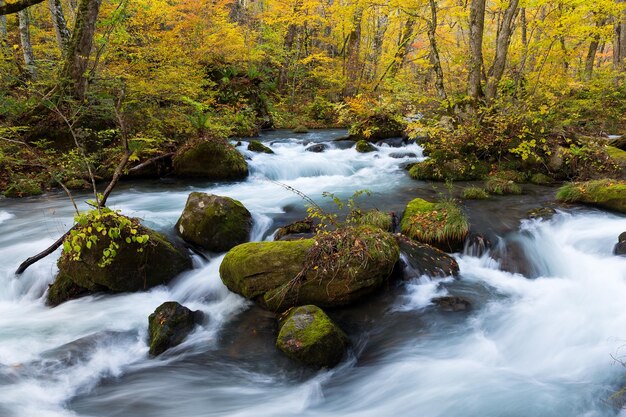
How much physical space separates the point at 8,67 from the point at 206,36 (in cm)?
917

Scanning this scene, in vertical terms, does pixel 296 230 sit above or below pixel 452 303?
above

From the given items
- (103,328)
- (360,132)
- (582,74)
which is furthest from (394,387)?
(582,74)

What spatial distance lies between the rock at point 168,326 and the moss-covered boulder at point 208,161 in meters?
6.58

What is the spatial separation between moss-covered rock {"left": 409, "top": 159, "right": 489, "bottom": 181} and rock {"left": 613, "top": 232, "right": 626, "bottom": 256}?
4.43 meters

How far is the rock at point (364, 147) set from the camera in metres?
13.7

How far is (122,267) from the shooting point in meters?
5.45

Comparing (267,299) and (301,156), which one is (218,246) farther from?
(301,156)

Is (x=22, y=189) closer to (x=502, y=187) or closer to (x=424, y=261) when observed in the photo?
(x=424, y=261)

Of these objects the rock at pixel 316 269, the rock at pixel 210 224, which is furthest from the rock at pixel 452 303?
the rock at pixel 210 224

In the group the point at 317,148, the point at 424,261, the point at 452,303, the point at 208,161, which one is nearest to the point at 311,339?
the point at 452,303

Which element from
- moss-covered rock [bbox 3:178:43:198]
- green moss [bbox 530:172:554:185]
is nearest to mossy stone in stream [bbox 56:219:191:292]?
moss-covered rock [bbox 3:178:43:198]

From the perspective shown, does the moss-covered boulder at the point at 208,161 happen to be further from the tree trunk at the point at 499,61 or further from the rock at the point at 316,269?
the tree trunk at the point at 499,61

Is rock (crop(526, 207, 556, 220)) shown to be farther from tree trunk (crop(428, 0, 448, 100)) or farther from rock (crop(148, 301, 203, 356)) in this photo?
rock (crop(148, 301, 203, 356))

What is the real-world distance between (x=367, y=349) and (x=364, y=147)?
10080mm
